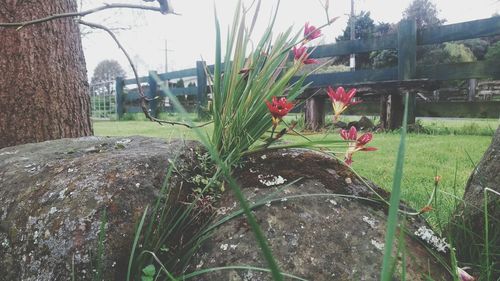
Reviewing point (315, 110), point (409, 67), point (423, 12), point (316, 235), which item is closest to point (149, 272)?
point (316, 235)

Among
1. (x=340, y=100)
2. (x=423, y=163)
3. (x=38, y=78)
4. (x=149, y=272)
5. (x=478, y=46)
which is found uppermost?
(x=478, y=46)

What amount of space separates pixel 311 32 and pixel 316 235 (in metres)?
0.65

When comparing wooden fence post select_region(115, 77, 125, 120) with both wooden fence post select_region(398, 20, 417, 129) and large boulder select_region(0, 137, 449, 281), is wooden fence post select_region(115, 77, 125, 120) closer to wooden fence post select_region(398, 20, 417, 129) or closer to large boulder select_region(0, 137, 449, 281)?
wooden fence post select_region(398, 20, 417, 129)

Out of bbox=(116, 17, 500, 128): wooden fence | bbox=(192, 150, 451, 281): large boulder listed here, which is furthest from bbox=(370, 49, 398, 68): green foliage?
bbox=(192, 150, 451, 281): large boulder

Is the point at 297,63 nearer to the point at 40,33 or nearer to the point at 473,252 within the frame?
the point at 473,252

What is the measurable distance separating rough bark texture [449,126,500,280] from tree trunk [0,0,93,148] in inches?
84.3

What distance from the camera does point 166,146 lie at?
56.8 inches

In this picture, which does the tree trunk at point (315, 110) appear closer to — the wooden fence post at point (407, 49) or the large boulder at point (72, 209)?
the wooden fence post at point (407, 49)

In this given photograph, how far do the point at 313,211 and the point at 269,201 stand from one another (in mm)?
114

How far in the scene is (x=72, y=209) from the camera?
3.38 ft

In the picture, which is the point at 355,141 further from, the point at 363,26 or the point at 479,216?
the point at 363,26

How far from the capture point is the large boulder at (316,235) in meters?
0.93

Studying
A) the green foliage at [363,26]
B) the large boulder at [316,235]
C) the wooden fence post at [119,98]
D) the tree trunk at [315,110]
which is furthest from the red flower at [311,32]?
the green foliage at [363,26]

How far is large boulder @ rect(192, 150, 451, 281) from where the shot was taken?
93cm
